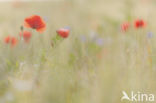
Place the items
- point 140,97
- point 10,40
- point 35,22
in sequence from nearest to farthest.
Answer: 1. point 140,97
2. point 35,22
3. point 10,40

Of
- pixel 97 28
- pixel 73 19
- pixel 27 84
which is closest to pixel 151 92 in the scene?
pixel 27 84

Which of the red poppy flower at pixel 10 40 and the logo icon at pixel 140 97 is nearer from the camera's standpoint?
the logo icon at pixel 140 97

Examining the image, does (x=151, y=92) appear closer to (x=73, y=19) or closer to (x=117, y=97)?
(x=117, y=97)

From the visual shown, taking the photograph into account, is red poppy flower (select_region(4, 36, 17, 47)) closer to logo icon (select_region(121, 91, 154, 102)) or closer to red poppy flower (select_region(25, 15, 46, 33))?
red poppy flower (select_region(25, 15, 46, 33))

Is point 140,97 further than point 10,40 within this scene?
No

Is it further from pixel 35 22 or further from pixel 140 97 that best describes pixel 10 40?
pixel 140 97

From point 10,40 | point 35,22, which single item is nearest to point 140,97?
point 35,22

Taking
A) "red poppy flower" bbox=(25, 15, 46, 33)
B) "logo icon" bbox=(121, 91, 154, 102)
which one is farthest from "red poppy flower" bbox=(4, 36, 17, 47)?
"logo icon" bbox=(121, 91, 154, 102)

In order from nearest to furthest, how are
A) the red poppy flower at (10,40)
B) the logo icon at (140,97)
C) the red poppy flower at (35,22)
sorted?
the logo icon at (140,97)
the red poppy flower at (35,22)
the red poppy flower at (10,40)

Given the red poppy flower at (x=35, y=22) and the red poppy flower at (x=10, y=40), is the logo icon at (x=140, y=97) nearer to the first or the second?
the red poppy flower at (x=35, y=22)

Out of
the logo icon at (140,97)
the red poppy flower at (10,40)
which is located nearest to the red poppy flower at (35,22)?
the red poppy flower at (10,40)

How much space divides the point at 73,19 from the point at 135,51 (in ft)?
3.15

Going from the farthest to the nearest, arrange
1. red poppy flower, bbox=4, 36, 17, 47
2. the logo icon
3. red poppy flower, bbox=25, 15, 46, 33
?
1. red poppy flower, bbox=4, 36, 17, 47
2. red poppy flower, bbox=25, 15, 46, 33
3. the logo icon

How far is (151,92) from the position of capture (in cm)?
62
